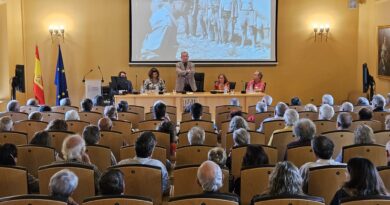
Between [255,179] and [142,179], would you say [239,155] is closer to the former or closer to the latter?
[255,179]

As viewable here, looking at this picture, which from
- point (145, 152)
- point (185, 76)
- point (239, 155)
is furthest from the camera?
point (185, 76)

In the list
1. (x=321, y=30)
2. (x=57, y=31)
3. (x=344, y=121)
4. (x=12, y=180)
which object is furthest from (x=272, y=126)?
(x=57, y=31)

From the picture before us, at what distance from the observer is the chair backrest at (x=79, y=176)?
13.3 feet

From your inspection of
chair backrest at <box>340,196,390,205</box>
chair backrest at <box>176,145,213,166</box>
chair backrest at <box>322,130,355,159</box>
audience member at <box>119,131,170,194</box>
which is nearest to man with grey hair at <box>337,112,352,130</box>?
chair backrest at <box>322,130,355,159</box>

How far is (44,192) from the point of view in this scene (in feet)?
A: 13.7

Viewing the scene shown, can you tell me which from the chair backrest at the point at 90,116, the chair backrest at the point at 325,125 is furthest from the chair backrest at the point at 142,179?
the chair backrest at the point at 90,116

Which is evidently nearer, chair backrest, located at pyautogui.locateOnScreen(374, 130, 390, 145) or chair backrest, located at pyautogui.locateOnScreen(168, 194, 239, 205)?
chair backrest, located at pyautogui.locateOnScreen(168, 194, 239, 205)

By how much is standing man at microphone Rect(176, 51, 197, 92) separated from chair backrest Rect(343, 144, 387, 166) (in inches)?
282

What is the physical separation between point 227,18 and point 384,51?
157 inches

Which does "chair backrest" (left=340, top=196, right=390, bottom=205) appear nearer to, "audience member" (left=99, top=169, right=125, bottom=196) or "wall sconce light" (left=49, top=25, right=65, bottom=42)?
"audience member" (left=99, top=169, right=125, bottom=196)

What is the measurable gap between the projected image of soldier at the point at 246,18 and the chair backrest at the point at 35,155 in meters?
9.06

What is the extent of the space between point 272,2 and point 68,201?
10.8 metres

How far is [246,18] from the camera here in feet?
43.7

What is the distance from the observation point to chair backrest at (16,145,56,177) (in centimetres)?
493
